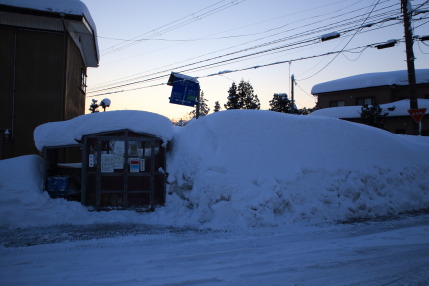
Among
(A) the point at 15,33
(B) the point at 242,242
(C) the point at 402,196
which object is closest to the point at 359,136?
(C) the point at 402,196

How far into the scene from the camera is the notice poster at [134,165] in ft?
29.1

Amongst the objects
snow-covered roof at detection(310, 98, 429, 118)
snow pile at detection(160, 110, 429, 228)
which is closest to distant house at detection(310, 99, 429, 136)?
snow-covered roof at detection(310, 98, 429, 118)

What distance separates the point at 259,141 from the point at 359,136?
4307mm

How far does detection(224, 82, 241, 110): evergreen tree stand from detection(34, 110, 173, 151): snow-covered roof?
123 feet

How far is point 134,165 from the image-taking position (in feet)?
29.1

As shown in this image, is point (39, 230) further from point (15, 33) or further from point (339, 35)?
point (339, 35)

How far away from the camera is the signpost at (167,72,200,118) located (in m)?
14.0

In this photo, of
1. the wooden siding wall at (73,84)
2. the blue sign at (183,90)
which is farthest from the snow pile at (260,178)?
the wooden siding wall at (73,84)

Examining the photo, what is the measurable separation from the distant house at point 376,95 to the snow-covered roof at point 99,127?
21.8 metres

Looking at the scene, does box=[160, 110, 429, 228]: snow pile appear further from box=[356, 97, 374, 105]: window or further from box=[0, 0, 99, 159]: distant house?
box=[356, 97, 374, 105]: window

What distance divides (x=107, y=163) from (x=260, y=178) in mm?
4553

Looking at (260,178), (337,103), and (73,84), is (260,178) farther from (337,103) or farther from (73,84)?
(337,103)

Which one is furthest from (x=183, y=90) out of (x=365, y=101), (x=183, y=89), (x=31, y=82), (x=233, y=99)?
(x=233, y=99)

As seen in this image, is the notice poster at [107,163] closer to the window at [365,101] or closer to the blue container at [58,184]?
the blue container at [58,184]
